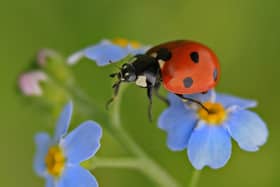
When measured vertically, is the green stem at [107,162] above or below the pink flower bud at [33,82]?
below

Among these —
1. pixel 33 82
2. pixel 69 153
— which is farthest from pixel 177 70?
pixel 33 82

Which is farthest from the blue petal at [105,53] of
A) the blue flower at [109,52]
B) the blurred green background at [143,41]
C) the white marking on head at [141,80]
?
the blurred green background at [143,41]

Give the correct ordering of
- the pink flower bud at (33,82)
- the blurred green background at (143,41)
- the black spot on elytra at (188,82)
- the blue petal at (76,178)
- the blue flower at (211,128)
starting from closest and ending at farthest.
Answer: the blue petal at (76,178), the blue flower at (211,128), the black spot on elytra at (188,82), the pink flower bud at (33,82), the blurred green background at (143,41)

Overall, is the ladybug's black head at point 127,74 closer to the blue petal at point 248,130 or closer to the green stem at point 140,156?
the green stem at point 140,156

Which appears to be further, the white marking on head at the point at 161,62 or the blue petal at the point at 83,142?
the white marking on head at the point at 161,62

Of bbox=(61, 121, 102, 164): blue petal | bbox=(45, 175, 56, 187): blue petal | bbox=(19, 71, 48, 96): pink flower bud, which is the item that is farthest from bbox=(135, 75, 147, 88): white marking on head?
bbox=(19, 71, 48, 96): pink flower bud

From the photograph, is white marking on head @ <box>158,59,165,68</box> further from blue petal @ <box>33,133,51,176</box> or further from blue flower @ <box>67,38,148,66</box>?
blue petal @ <box>33,133,51,176</box>
